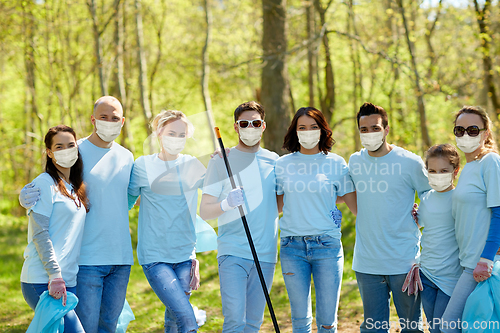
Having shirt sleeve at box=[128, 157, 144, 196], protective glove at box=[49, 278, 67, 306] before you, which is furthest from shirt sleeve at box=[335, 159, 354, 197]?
protective glove at box=[49, 278, 67, 306]

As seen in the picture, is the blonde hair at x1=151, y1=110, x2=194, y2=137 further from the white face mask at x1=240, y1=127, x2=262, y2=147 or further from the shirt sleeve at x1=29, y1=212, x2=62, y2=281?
the shirt sleeve at x1=29, y1=212, x2=62, y2=281

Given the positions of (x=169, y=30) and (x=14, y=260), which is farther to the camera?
(x=169, y=30)

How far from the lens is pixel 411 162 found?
370 cm

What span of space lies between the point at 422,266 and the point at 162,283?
2010 millimetres

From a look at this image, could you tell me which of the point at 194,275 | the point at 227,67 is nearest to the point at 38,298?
the point at 194,275

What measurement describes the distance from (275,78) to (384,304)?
7402mm

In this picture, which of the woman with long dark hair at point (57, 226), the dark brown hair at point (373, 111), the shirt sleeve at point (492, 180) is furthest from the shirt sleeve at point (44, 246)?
the shirt sleeve at point (492, 180)

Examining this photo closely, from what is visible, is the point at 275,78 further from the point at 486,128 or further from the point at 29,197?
the point at 29,197

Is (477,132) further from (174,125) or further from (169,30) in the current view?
(169,30)

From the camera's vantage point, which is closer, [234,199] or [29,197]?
[29,197]

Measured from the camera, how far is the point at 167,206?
12.4ft

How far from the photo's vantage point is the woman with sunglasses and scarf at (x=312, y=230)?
11.9 ft

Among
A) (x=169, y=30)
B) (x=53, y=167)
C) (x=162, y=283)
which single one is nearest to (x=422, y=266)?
(x=162, y=283)

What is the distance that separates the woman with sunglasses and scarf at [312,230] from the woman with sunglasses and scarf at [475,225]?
0.83m
